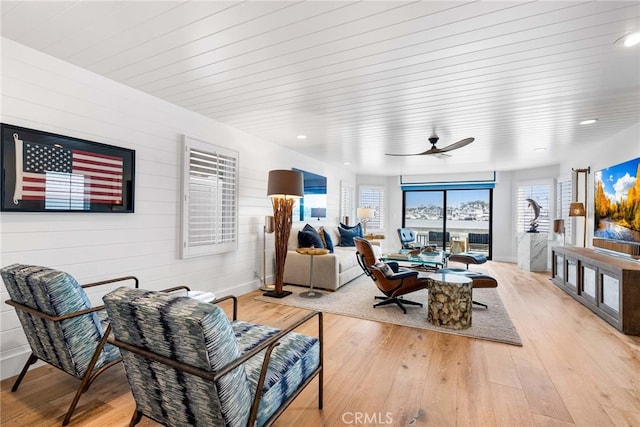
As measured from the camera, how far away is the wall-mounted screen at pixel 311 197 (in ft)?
18.9

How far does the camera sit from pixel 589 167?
4973 mm

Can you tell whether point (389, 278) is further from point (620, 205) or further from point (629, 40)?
point (620, 205)

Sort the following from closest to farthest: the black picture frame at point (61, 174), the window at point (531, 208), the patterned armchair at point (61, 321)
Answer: the patterned armchair at point (61, 321), the black picture frame at point (61, 174), the window at point (531, 208)

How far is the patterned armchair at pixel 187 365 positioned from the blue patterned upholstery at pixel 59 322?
24.5 inches

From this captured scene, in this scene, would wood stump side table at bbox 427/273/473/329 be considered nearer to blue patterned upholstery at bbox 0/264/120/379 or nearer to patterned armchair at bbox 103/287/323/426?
patterned armchair at bbox 103/287/323/426

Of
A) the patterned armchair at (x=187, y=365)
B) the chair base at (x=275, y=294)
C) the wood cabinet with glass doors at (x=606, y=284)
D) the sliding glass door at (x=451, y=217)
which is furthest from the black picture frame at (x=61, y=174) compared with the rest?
the sliding glass door at (x=451, y=217)

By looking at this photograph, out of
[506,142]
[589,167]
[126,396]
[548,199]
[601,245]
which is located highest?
[506,142]

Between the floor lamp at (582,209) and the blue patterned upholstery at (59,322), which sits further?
the floor lamp at (582,209)

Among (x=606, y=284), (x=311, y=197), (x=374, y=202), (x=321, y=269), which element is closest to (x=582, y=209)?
(x=606, y=284)

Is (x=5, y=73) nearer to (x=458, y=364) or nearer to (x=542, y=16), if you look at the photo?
(x=542, y=16)

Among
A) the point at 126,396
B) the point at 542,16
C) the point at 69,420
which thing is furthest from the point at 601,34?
the point at 69,420

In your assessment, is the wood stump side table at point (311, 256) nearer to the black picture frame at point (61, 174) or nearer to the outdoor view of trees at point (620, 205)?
the black picture frame at point (61, 174)

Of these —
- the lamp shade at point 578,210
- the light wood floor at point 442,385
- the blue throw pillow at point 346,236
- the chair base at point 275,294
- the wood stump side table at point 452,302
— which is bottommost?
the light wood floor at point 442,385

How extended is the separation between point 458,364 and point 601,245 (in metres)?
3.54
